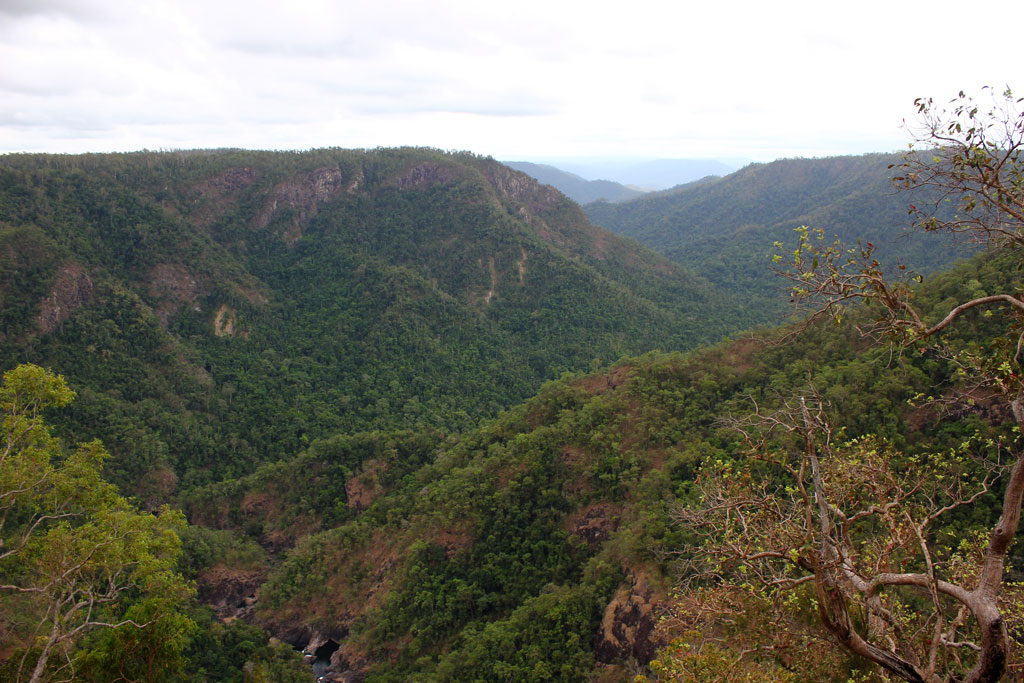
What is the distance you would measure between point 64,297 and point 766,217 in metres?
128

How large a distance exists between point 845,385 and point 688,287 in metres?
61.2

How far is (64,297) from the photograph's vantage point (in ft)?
168

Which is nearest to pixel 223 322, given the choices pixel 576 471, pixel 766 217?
pixel 576 471

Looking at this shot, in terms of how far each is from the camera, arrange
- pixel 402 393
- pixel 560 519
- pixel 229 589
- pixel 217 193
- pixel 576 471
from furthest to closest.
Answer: pixel 217 193
pixel 402 393
pixel 229 589
pixel 576 471
pixel 560 519

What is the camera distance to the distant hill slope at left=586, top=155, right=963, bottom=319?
89.7m

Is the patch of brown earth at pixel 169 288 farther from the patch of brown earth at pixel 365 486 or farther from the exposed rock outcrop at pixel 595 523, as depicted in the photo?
the exposed rock outcrop at pixel 595 523

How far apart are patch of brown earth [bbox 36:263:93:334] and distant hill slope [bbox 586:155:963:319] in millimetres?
80848

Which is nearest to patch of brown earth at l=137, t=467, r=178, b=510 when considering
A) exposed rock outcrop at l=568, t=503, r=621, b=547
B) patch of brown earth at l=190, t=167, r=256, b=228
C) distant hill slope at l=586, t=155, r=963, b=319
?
exposed rock outcrop at l=568, t=503, r=621, b=547

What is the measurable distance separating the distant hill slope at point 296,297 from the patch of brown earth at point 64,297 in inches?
5.1

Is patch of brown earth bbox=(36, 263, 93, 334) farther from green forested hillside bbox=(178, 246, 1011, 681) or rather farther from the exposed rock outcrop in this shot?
the exposed rock outcrop

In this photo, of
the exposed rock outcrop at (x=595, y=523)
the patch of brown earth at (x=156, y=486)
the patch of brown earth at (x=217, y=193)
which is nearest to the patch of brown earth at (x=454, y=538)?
the exposed rock outcrop at (x=595, y=523)

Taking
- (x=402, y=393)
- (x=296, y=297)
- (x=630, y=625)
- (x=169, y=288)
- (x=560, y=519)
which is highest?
(x=169, y=288)

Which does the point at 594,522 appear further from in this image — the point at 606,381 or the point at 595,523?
the point at 606,381

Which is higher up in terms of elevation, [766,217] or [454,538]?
[766,217]
